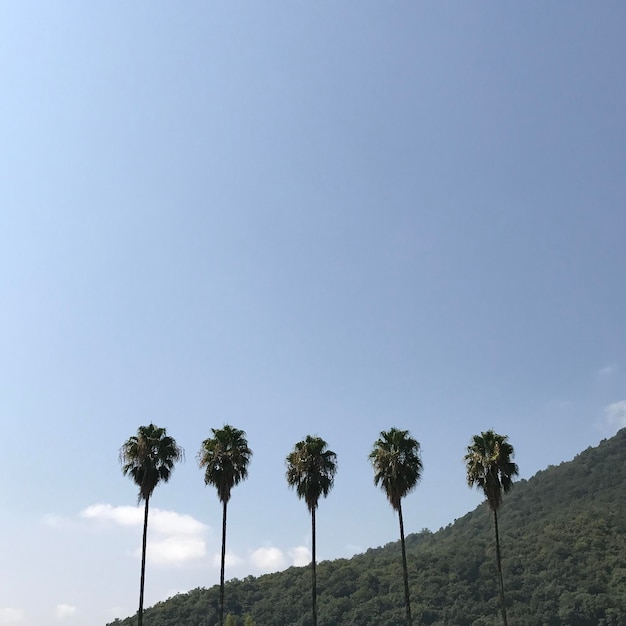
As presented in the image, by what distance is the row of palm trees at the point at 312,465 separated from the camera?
188 ft

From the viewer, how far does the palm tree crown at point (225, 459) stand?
57312 mm

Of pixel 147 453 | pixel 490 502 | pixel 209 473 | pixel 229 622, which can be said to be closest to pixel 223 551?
pixel 209 473

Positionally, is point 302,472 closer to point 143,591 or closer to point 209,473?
point 209,473

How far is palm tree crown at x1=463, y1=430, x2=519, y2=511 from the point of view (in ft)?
191

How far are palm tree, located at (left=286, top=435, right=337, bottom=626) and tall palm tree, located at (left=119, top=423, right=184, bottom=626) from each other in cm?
939

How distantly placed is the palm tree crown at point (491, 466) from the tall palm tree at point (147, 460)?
2371 cm

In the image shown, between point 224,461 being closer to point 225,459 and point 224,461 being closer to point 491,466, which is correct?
point 225,459

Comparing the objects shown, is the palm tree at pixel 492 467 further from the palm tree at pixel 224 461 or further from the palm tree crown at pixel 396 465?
the palm tree at pixel 224 461

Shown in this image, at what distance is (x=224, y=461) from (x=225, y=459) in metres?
0.17

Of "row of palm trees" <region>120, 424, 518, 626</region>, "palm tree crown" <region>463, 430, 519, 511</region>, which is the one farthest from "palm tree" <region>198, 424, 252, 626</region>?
"palm tree crown" <region>463, 430, 519, 511</region>

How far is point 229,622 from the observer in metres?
90.7

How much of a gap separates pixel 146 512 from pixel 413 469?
21.2 metres

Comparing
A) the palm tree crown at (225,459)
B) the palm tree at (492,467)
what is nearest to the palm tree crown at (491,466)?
the palm tree at (492,467)

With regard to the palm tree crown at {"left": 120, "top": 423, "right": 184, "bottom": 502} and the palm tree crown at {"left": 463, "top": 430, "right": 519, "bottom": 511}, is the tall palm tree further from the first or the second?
the palm tree crown at {"left": 463, "top": 430, "right": 519, "bottom": 511}
